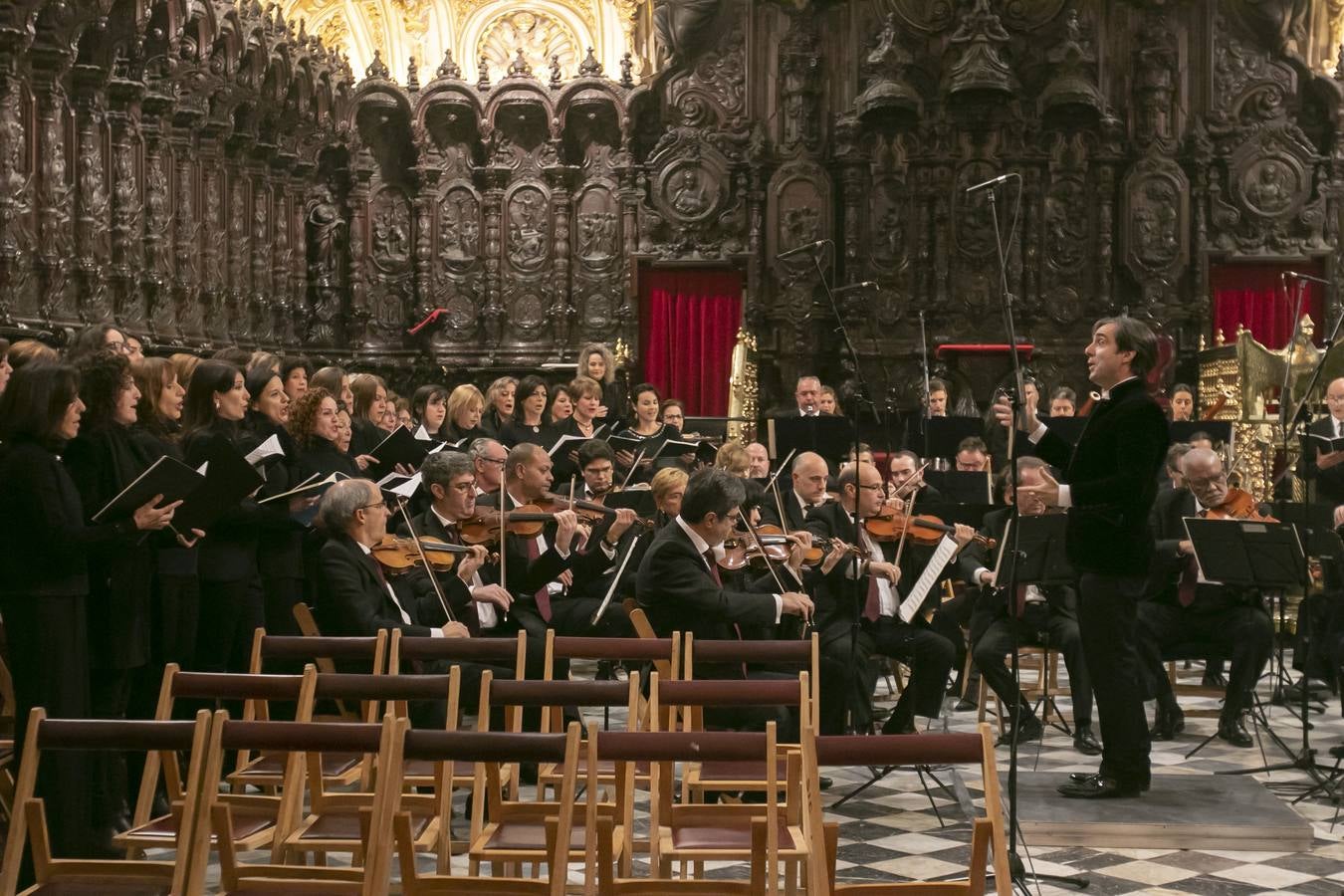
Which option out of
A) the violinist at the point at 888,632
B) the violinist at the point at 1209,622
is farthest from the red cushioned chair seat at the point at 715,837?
the violinist at the point at 1209,622

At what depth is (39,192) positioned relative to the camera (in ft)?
36.5

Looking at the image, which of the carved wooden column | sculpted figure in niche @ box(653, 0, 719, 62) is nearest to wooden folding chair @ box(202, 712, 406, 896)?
the carved wooden column

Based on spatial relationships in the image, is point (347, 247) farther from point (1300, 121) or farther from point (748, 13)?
point (1300, 121)

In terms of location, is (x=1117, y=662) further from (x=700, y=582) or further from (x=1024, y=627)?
(x=1024, y=627)

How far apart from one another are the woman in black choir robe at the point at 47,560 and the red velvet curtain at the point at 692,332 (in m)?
12.3

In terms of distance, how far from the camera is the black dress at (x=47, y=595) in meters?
5.41

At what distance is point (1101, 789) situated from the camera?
22.9ft

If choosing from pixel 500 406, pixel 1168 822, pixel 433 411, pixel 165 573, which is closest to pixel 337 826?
pixel 165 573

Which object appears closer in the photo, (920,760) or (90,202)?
(920,760)

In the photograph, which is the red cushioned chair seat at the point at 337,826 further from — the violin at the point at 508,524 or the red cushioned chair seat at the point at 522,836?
the violin at the point at 508,524

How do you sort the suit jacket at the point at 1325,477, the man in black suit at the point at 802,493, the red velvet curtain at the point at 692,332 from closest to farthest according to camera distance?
the man in black suit at the point at 802,493 < the suit jacket at the point at 1325,477 < the red velvet curtain at the point at 692,332

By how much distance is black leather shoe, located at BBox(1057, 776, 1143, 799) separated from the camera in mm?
6957

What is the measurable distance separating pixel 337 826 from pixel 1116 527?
347 cm

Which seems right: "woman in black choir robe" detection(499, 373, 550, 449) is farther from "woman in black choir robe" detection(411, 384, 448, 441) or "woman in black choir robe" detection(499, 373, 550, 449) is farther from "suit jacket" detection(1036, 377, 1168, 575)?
"suit jacket" detection(1036, 377, 1168, 575)
